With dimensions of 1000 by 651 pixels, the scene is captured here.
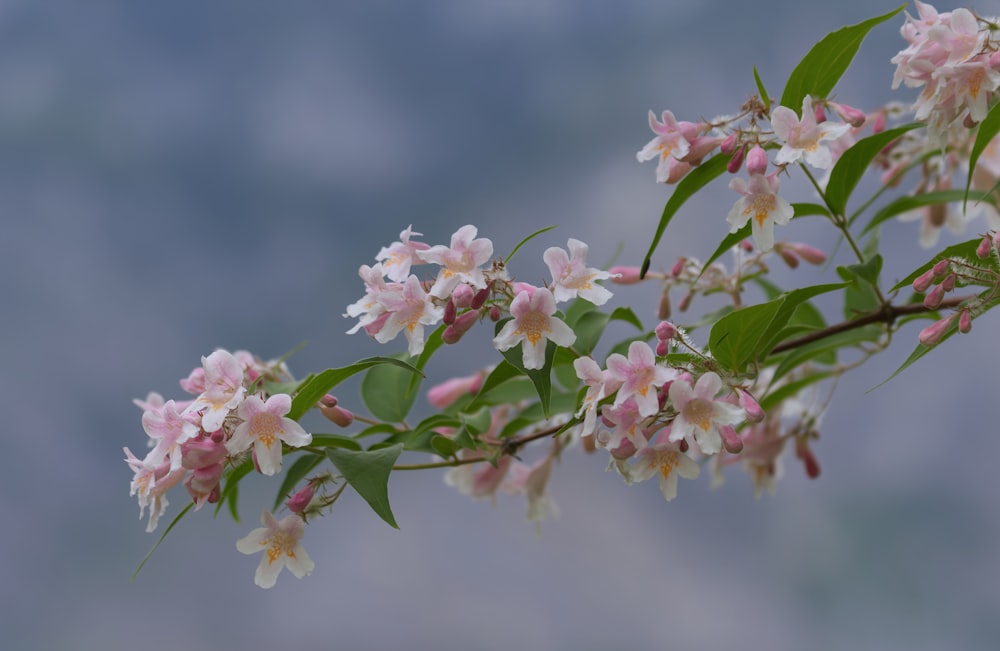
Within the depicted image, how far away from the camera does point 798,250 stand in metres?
1.92

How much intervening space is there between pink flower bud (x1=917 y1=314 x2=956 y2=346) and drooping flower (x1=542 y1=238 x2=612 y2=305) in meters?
0.47

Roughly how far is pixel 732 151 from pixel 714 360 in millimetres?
299

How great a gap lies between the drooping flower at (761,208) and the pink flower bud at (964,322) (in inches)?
10.9

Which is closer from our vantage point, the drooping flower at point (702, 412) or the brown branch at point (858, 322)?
the drooping flower at point (702, 412)

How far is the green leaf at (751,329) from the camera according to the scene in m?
1.36

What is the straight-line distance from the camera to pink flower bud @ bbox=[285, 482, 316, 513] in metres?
1.43

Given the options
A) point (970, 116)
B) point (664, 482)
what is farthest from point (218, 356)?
point (970, 116)

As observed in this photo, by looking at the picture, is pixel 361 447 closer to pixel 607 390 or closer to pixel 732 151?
pixel 607 390

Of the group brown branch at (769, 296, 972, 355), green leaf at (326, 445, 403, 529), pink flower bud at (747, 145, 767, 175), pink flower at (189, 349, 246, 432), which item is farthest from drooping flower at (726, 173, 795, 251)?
pink flower at (189, 349, 246, 432)

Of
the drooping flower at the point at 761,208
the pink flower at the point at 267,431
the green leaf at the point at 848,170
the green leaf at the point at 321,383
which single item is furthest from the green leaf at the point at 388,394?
the green leaf at the point at 848,170

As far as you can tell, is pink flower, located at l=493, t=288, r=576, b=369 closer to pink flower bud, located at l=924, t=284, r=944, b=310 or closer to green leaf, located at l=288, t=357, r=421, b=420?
green leaf, located at l=288, t=357, r=421, b=420

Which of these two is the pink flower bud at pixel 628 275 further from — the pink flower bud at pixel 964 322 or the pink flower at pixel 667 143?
A: the pink flower bud at pixel 964 322

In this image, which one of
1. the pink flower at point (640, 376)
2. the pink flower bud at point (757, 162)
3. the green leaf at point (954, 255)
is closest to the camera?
the pink flower at point (640, 376)

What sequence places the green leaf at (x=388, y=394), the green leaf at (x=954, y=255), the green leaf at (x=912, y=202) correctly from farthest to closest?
1. the green leaf at (x=912, y=202)
2. the green leaf at (x=388, y=394)
3. the green leaf at (x=954, y=255)
